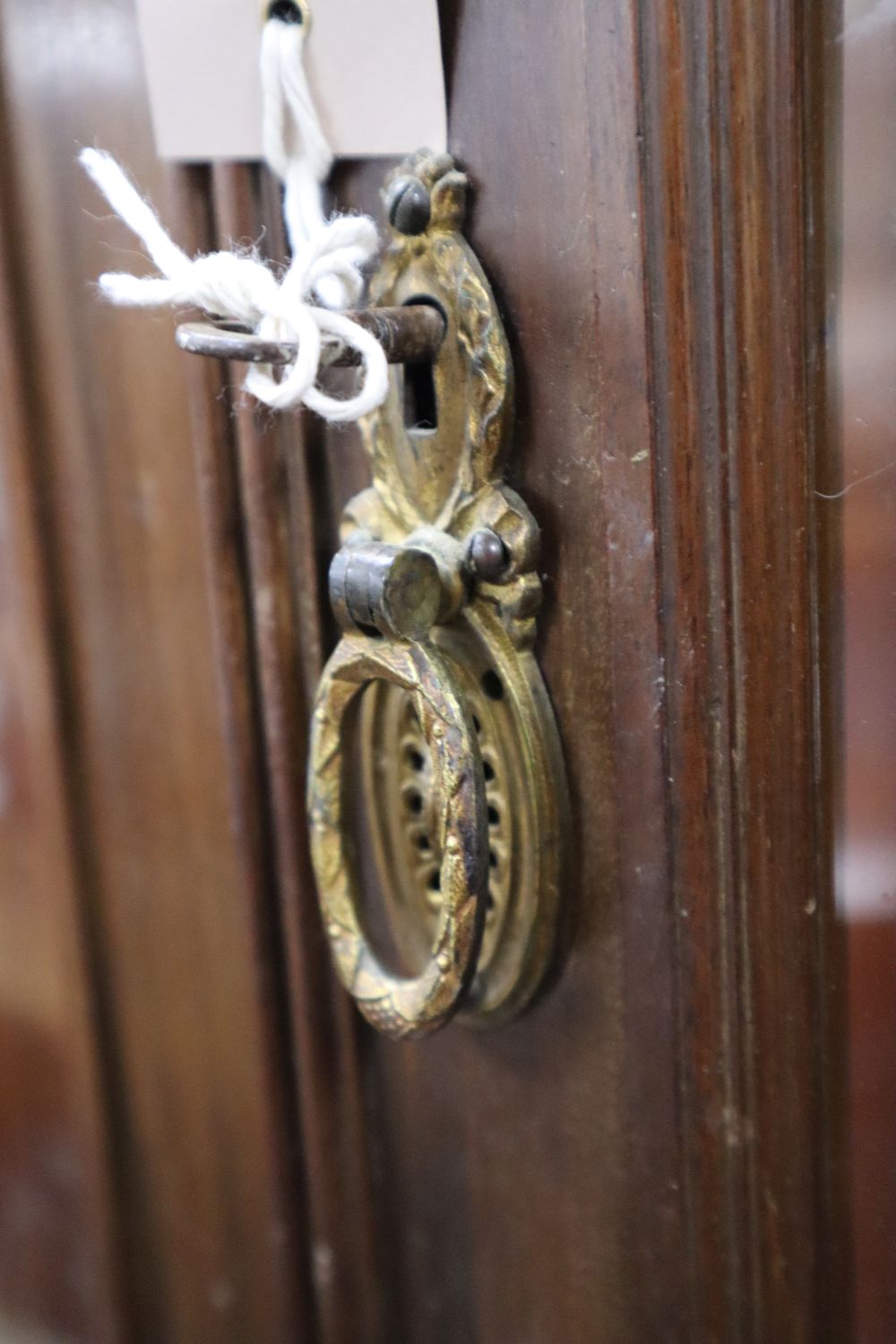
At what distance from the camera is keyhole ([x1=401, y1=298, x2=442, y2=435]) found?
15.4 inches

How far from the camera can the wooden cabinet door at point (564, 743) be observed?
332 millimetres

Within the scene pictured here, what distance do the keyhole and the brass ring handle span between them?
7 cm

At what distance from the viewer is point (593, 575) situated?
364 millimetres

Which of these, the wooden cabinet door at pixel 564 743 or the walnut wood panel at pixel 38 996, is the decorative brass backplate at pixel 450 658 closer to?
the wooden cabinet door at pixel 564 743

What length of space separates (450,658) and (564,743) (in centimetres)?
5

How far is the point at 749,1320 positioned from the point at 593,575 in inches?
9.8

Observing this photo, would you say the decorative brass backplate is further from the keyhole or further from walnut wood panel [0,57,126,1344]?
walnut wood panel [0,57,126,1344]

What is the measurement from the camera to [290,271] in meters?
0.34

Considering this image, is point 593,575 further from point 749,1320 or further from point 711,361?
point 749,1320

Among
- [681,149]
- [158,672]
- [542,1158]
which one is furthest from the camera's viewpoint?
[158,672]

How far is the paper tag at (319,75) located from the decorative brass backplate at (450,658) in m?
0.02

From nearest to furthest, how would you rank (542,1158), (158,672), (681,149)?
(681,149), (542,1158), (158,672)

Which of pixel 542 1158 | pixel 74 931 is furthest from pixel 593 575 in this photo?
pixel 74 931

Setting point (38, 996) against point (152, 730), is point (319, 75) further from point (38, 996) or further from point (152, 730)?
point (38, 996)
